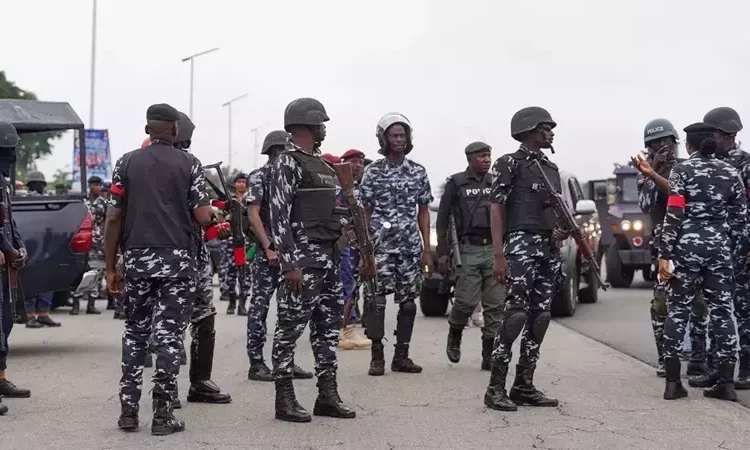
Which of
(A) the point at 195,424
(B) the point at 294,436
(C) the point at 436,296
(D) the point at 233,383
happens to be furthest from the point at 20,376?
(C) the point at 436,296

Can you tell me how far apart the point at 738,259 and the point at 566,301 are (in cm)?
641

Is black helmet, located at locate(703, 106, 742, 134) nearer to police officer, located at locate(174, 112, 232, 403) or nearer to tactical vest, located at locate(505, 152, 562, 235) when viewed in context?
tactical vest, located at locate(505, 152, 562, 235)

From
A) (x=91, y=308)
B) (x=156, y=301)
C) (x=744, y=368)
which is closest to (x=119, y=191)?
(x=156, y=301)

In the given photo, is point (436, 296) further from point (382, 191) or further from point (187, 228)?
point (187, 228)

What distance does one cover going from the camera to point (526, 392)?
26.0 ft

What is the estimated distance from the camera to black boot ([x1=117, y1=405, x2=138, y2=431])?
22.9 ft

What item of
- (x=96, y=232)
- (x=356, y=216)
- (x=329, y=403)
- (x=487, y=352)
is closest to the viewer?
(x=329, y=403)

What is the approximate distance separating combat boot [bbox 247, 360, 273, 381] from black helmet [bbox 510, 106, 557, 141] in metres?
2.81

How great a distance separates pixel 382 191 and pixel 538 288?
7.10 ft

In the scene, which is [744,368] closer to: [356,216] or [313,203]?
[356,216]

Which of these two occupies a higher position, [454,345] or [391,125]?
[391,125]

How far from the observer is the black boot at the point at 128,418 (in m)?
6.97

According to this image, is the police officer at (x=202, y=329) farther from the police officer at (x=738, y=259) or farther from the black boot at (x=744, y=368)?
the black boot at (x=744, y=368)

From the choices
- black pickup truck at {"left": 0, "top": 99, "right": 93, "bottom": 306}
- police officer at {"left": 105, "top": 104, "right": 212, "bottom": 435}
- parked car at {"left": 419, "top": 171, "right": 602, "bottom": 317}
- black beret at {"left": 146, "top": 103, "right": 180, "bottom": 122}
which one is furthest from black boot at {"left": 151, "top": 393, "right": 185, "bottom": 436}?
parked car at {"left": 419, "top": 171, "right": 602, "bottom": 317}
